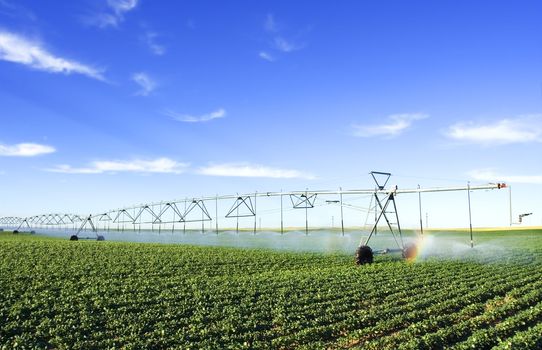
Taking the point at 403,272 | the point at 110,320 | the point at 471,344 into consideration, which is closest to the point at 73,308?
the point at 110,320

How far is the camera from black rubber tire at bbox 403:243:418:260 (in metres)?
48.0

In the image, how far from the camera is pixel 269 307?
75.2 ft

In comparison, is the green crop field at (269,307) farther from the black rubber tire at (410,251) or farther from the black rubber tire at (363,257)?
the black rubber tire at (410,251)

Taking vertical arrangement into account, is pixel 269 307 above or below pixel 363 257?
below

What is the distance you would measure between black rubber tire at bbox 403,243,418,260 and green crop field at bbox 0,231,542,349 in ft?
27.5

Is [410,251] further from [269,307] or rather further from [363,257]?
[269,307]

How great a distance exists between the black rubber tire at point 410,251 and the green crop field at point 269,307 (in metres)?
8.38

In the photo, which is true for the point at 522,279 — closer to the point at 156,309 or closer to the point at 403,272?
the point at 403,272

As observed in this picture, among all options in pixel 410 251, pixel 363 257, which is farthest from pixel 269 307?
pixel 410 251

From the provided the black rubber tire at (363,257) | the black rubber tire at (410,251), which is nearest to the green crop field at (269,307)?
the black rubber tire at (363,257)

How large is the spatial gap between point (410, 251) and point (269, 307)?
29.7 m

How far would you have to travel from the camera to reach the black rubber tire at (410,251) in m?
48.0

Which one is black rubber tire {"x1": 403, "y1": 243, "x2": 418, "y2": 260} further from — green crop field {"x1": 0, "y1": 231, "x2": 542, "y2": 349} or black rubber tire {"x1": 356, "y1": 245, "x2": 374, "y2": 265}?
green crop field {"x1": 0, "y1": 231, "x2": 542, "y2": 349}

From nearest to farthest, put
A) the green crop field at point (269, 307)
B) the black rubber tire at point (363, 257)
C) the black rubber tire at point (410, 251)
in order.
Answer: the green crop field at point (269, 307), the black rubber tire at point (363, 257), the black rubber tire at point (410, 251)
